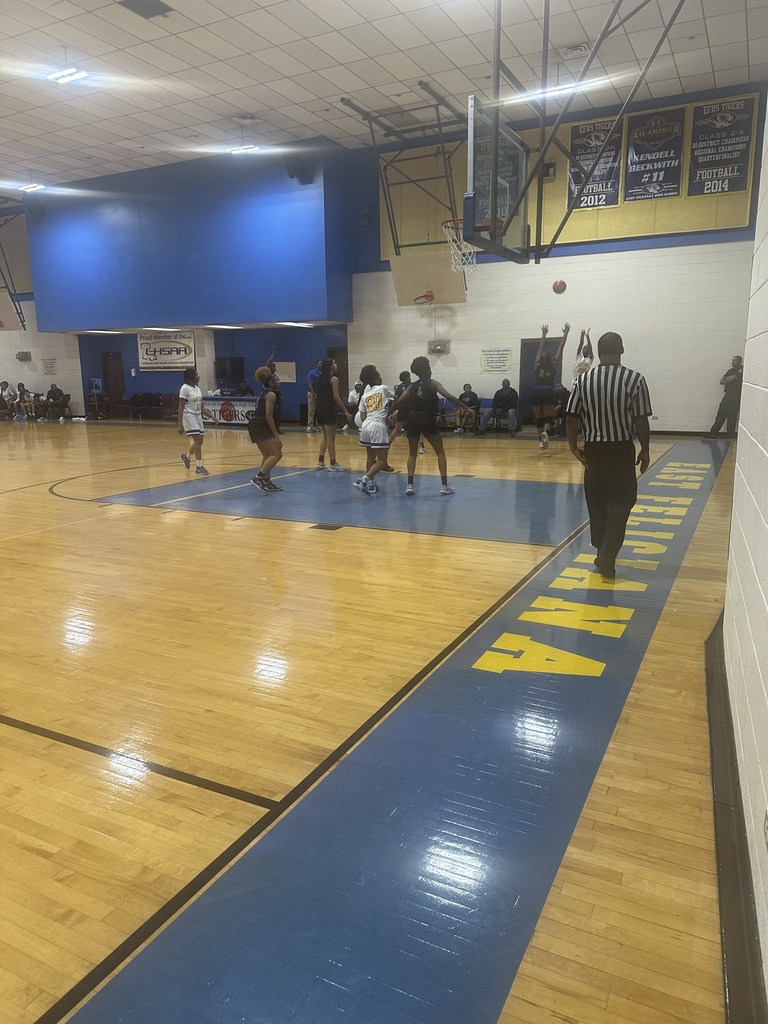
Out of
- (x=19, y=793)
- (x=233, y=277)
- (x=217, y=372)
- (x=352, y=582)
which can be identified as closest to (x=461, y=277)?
(x=233, y=277)

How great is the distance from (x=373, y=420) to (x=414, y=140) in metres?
10.2

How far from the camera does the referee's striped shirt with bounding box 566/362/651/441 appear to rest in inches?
173

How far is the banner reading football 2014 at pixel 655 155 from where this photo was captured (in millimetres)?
12828

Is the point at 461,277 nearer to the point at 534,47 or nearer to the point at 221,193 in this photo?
the point at 534,47

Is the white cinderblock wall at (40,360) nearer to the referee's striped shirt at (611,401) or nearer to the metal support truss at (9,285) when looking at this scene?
the metal support truss at (9,285)

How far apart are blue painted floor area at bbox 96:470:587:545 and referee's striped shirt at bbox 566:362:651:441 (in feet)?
4.86

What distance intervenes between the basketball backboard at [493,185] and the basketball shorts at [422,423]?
190 cm

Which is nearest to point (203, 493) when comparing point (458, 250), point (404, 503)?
point (404, 503)

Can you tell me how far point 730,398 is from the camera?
12.8 m

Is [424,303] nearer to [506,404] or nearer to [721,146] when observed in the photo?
[506,404]

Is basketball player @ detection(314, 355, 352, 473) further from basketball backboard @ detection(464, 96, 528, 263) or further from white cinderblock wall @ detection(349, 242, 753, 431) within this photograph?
white cinderblock wall @ detection(349, 242, 753, 431)

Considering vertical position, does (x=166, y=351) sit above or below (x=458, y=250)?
below

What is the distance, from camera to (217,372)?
1941 centimetres

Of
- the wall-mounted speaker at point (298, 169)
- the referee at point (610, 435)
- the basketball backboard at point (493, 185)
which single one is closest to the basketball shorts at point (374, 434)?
the basketball backboard at point (493, 185)
